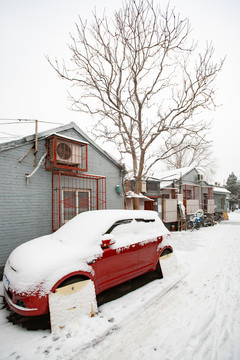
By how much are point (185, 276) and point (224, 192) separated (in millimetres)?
20601

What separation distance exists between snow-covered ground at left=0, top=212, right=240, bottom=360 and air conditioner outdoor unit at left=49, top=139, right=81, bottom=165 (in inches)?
167

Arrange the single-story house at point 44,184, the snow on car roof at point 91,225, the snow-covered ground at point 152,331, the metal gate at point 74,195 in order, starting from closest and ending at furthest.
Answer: the snow-covered ground at point 152,331, the snow on car roof at point 91,225, the single-story house at point 44,184, the metal gate at point 74,195

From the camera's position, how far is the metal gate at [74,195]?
6.30m

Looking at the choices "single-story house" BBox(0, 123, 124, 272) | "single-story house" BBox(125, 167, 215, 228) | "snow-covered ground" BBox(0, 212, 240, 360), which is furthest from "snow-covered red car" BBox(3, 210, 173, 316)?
"single-story house" BBox(125, 167, 215, 228)

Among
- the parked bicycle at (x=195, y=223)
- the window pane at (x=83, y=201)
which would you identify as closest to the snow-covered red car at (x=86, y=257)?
the window pane at (x=83, y=201)

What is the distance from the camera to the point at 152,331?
2.64 m

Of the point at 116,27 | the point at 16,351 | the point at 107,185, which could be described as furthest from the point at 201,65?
the point at 16,351

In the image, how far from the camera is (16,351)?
230cm

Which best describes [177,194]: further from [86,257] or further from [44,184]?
[86,257]

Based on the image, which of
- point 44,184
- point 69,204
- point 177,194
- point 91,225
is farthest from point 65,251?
point 177,194

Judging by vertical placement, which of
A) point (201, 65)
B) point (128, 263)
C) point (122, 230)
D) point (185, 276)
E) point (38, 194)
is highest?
point (201, 65)

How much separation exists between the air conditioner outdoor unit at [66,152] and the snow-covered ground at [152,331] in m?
4.24

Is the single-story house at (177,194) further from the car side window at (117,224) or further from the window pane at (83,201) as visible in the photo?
the car side window at (117,224)

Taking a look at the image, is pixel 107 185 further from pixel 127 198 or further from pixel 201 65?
pixel 201 65
